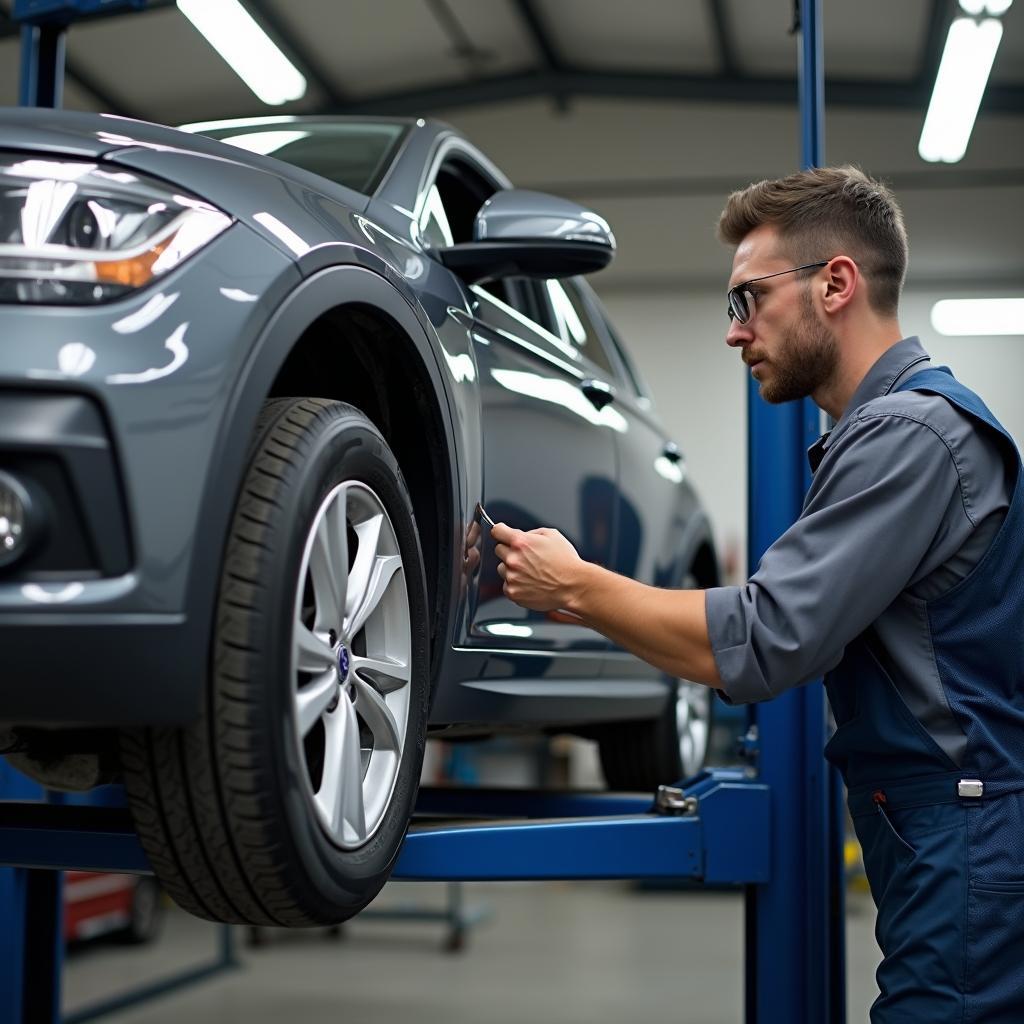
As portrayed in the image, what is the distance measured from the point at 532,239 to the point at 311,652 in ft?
2.69

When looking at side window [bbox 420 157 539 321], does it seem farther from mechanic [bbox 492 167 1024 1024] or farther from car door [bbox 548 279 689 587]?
mechanic [bbox 492 167 1024 1024]

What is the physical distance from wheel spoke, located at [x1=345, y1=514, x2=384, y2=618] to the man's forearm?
0.85 feet

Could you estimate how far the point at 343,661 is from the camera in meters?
1.62

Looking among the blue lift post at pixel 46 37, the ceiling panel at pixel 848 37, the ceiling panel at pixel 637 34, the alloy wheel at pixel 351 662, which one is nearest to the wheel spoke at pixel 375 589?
the alloy wheel at pixel 351 662

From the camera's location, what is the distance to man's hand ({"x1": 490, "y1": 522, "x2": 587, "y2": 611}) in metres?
1.74

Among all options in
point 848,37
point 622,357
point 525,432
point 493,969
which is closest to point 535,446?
point 525,432

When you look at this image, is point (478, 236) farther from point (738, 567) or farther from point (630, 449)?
point (738, 567)

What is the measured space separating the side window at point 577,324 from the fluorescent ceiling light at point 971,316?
314 inches

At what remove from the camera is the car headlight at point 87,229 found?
1339mm

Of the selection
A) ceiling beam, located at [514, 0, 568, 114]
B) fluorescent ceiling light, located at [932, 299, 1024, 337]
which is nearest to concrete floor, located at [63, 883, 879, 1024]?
fluorescent ceiling light, located at [932, 299, 1024, 337]

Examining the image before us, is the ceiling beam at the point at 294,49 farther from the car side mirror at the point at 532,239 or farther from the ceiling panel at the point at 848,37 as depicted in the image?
the car side mirror at the point at 532,239

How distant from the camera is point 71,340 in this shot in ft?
4.25

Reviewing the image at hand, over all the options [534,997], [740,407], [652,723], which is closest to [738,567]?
[740,407]

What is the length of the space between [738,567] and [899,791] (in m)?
9.36
